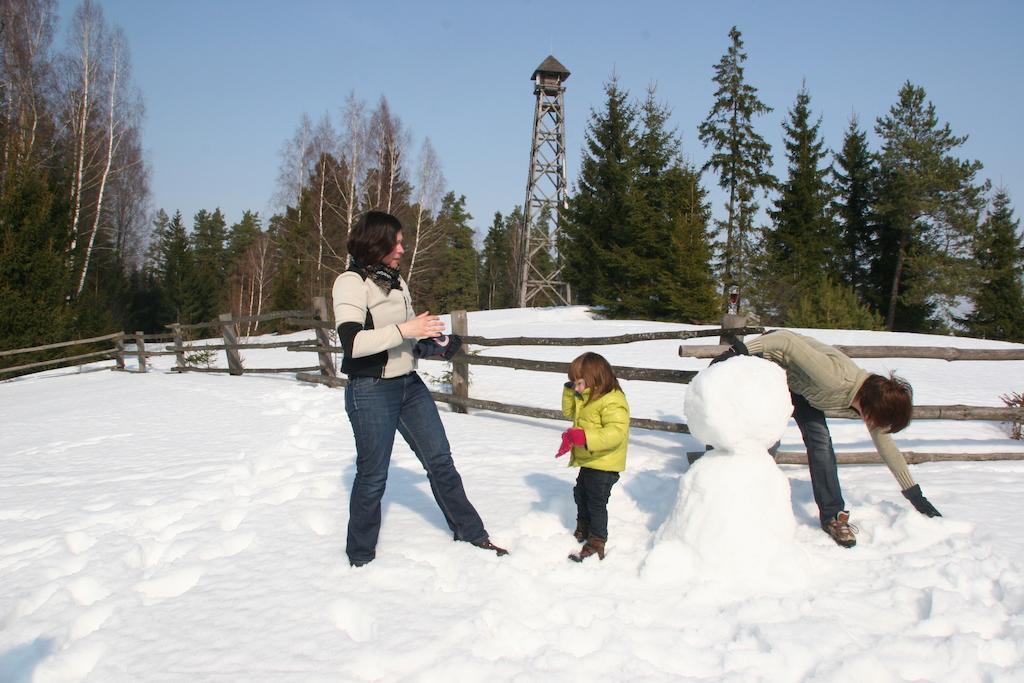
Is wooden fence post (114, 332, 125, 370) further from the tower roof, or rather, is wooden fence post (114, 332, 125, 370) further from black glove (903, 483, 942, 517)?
the tower roof

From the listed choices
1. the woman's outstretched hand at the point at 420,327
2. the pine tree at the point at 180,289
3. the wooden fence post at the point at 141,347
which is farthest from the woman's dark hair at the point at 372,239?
the pine tree at the point at 180,289

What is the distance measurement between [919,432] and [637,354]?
6769 millimetres

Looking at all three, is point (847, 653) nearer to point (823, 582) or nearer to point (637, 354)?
point (823, 582)

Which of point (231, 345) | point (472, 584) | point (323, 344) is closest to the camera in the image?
point (472, 584)

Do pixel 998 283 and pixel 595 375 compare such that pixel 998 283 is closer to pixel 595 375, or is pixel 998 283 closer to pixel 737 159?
pixel 737 159

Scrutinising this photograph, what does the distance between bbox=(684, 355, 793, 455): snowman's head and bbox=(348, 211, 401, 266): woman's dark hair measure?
1.61 meters

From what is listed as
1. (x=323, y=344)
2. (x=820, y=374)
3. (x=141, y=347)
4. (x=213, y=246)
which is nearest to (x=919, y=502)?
(x=820, y=374)

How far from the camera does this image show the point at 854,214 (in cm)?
2736

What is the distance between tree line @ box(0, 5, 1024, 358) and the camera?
1739cm

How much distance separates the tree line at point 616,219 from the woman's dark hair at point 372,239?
1574 centimetres

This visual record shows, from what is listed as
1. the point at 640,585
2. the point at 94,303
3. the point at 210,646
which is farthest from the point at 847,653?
the point at 94,303

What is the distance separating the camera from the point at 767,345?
3.36m

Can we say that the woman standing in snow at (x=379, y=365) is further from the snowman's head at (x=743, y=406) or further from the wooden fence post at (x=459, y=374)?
the wooden fence post at (x=459, y=374)

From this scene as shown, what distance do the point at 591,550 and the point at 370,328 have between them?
4.97 ft
